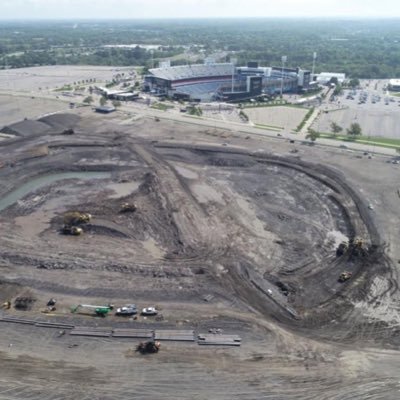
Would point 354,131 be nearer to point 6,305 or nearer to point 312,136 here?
point 312,136

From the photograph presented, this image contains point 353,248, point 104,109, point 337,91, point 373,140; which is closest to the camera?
point 353,248

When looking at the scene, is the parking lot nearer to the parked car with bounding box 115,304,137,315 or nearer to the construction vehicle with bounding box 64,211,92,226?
the construction vehicle with bounding box 64,211,92,226

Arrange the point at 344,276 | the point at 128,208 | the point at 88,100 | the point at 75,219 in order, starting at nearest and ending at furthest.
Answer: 1. the point at 344,276
2. the point at 75,219
3. the point at 128,208
4. the point at 88,100

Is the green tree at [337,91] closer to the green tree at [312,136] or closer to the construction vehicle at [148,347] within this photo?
the green tree at [312,136]

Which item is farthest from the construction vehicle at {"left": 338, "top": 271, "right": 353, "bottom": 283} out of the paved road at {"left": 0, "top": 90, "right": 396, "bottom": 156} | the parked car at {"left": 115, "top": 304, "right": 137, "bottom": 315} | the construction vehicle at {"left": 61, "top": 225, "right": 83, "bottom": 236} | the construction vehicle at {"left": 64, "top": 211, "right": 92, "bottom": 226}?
the paved road at {"left": 0, "top": 90, "right": 396, "bottom": 156}

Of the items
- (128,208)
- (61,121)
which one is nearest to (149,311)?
(128,208)

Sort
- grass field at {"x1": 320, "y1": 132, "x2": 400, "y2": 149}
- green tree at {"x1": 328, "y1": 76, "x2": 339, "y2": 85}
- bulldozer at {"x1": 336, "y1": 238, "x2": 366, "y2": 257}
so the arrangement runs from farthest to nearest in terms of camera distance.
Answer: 1. green tree at {"x1": 328, "y1": 76, "x2": 339, "y2": 85}
2. grass field at {"x1": 320, "y1": 132, "x2": 400, "y2": 149}
3. bulldozer at {"x1": 336, "y1": 238, "x2": 366, "y2": 257}
